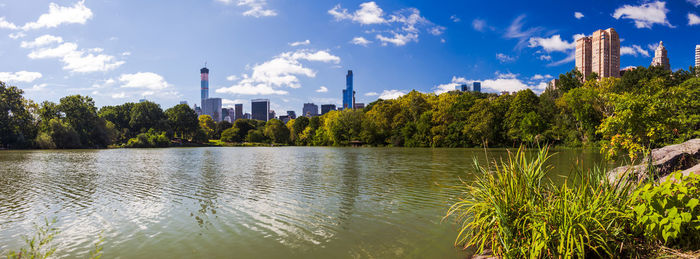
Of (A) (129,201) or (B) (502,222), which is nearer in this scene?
(B) (502,222)

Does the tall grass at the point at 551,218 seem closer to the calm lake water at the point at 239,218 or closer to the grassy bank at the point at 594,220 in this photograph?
the grassy bank at the point at 594,220

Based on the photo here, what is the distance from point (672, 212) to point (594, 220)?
0.72 meters

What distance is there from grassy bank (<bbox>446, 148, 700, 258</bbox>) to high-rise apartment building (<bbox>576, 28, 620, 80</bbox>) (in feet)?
434

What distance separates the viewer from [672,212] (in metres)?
3.60

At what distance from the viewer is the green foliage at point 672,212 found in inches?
140

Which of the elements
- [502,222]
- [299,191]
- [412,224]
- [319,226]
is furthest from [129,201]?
[502,222]

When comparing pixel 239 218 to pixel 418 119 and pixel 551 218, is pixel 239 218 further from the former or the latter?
pixel 418 119

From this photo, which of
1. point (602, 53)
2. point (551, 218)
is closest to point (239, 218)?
point (551, 218)

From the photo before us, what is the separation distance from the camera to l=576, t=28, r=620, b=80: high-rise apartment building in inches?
4407

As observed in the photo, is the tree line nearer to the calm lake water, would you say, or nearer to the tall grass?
the calm lake water

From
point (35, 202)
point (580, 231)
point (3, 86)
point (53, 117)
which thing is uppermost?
point (3, 86)

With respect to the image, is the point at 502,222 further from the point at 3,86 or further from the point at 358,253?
the point at 3,86

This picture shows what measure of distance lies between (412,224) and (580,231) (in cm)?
392

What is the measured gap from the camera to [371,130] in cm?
7669
